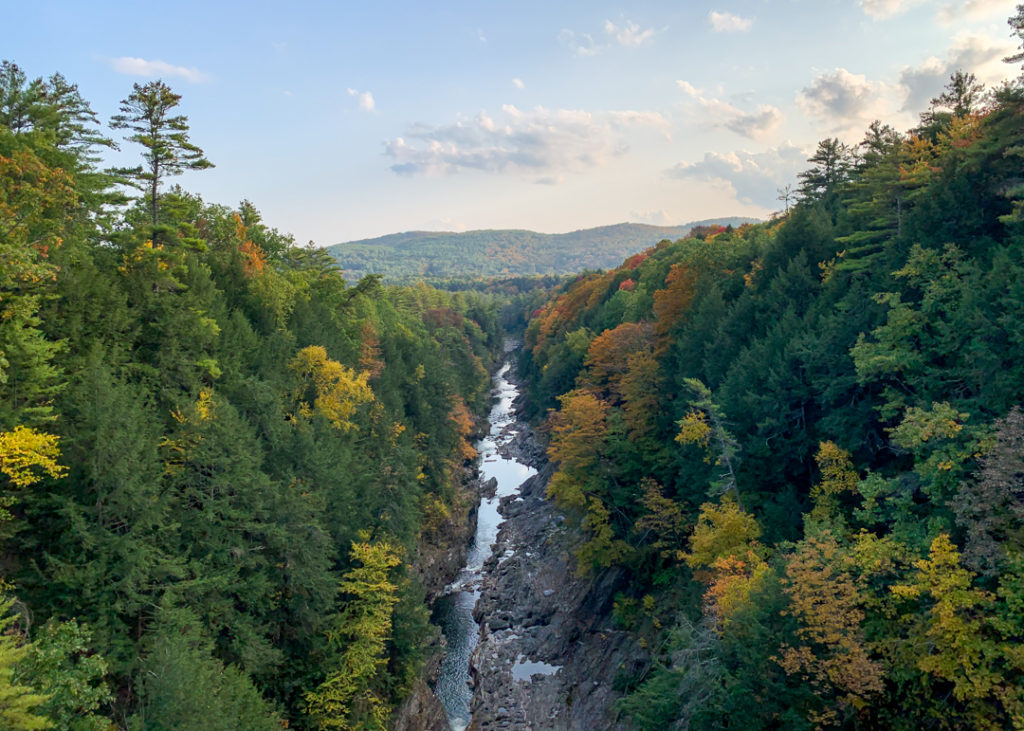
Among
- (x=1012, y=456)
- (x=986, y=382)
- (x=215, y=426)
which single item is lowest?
(x=215, y=426)

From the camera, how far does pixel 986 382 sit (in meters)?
17.3

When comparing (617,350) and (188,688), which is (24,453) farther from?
(617,350)

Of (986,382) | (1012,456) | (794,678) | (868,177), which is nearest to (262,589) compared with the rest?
(794,678)

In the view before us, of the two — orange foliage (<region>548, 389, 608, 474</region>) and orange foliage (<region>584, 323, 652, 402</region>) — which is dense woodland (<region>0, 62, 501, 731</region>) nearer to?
orange foliage (<region>548, 389, 608, 474</region>)

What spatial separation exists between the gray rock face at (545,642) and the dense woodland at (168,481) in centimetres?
480

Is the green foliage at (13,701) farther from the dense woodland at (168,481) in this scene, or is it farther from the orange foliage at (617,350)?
the orange foliage at (617,350)

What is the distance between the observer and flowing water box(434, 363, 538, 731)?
29.3 meters

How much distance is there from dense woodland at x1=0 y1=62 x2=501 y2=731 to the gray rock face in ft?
15.7

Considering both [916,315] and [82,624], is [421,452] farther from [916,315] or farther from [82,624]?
[916,315]

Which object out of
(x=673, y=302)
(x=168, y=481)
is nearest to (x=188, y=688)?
(x=168, y=481)

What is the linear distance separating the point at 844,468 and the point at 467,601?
2555 centimetres

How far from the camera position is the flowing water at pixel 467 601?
2931cm

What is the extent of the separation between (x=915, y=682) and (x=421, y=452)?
3330cm

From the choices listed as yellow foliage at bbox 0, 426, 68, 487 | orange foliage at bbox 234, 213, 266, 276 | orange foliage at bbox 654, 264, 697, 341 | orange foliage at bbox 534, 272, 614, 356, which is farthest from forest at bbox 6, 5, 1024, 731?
orange foliage at bbox 534, 272, 614, 356
